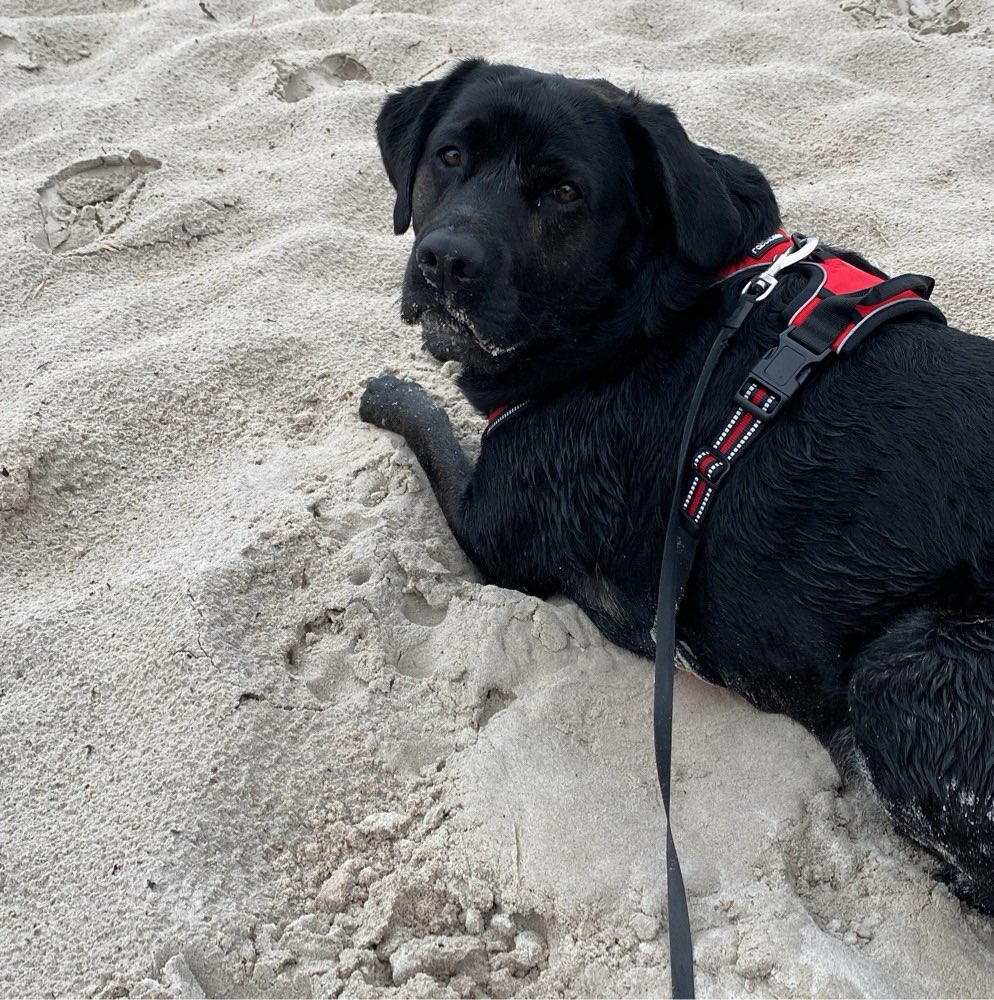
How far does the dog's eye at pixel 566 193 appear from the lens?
2.39 m

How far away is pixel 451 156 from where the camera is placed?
2.54 meters

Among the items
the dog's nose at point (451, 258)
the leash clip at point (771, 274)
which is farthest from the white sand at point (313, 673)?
the leash clip at point (771, 274)

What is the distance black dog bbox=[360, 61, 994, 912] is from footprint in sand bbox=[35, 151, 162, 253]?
1418 mm

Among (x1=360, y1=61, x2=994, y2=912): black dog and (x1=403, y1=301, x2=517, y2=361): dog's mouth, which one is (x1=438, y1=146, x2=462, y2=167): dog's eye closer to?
(x1=360, y1=61, x2=994, y2=912): black dog

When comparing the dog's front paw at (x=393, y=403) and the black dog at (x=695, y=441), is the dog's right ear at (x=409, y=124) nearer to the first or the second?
the black dog at (x=695, y=441)

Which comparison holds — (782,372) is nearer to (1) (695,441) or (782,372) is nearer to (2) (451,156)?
(1) (695,441)

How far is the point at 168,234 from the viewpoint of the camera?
3584mm

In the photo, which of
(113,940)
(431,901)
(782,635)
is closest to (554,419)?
(782,635)

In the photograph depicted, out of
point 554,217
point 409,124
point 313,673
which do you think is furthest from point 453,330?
point 313,673

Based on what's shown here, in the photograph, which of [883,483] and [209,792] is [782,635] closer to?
[883,483]

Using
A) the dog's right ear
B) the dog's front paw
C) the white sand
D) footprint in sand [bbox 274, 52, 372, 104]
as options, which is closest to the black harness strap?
the white sand

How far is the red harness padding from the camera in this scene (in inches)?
84.0

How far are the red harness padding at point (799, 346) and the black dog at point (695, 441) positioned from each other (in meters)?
0.04

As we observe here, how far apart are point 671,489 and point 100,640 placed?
54.6 inches
